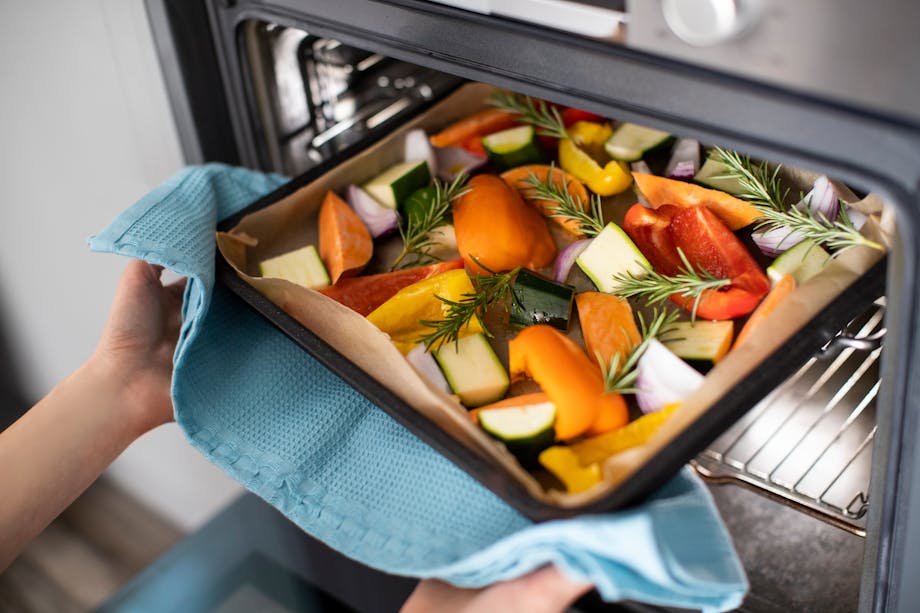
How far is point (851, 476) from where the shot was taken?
3.31 feet

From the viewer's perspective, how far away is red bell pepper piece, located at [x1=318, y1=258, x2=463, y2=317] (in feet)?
3.06

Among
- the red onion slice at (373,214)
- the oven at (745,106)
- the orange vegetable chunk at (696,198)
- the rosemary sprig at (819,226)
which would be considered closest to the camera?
the oven at (745,106)

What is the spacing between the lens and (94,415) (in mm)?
974

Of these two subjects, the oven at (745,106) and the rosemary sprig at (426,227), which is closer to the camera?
the oven at (745,106)

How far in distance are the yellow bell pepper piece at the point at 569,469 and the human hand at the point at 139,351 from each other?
484mm

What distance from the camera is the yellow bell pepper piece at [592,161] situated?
100cm

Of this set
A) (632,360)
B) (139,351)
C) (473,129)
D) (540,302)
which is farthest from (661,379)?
(139,351)

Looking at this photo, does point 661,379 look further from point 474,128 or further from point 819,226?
point 474,128

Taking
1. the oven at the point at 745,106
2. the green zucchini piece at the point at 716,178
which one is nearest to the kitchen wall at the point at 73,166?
the oven at the point at 745,106

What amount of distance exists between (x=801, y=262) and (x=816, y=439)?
→ 312mm

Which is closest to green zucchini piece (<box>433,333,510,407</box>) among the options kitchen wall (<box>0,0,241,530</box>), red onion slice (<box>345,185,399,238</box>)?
red onion slice (<box>345,185,399,238</box>)

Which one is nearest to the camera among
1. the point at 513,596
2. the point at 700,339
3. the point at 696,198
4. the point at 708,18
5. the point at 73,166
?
the point at 708,18

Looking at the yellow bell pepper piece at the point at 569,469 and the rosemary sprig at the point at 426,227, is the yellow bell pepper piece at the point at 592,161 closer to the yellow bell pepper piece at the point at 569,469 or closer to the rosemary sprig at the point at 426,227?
the rosemary sprig at the point at 426,227

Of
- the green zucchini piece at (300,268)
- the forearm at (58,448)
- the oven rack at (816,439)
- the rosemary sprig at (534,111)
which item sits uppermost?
the rosemary sprig at (534,111)
